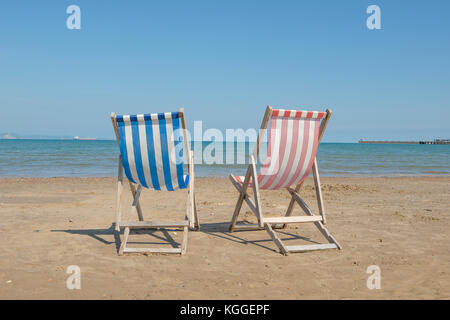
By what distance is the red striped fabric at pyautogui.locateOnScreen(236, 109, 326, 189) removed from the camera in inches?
141

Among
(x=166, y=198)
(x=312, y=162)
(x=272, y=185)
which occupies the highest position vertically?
(x=312, y=162)

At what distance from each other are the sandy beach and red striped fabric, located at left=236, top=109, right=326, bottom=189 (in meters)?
0.81

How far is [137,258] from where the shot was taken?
332 centimetres

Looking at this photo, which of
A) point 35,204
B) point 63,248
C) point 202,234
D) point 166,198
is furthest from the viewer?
point 166,198

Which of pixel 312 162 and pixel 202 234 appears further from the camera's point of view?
pixel 202 234

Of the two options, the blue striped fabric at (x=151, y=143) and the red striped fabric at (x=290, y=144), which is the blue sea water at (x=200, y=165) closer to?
the red striped fabric at (x=290, y=144)

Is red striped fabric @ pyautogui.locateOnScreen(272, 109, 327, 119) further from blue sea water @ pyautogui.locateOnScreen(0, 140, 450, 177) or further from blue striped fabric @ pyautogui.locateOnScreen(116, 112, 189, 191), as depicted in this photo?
blue sea water @ pyautogui.locateOnScreen(0, 140, 450, 177)

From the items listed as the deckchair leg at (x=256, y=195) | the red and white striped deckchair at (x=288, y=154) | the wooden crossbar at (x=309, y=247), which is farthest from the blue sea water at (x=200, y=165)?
the wooden crossbar at (x=309, y=247)

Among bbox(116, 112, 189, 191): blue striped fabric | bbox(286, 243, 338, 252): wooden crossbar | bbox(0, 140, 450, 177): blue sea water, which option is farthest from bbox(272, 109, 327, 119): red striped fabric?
bbox(0, 140, 450, 177): blue sea water

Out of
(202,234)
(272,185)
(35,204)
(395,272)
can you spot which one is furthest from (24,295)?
(35,204)

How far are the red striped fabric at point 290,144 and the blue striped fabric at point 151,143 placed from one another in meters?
0.95

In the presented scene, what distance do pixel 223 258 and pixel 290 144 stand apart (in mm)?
1349

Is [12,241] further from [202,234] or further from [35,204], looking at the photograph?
[35,204]
